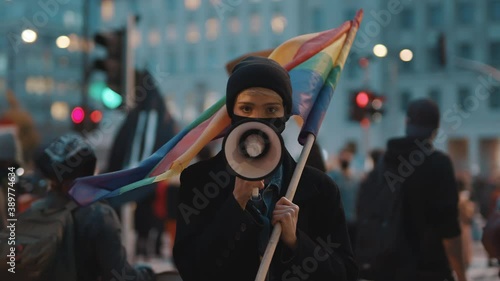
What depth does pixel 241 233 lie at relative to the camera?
289 cm

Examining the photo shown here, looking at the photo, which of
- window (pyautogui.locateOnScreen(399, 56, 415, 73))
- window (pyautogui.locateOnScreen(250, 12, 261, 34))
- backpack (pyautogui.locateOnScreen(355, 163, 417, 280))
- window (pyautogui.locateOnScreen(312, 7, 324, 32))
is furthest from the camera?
window (pyautogui.locateOnScreen(250, 12, 261, 34))

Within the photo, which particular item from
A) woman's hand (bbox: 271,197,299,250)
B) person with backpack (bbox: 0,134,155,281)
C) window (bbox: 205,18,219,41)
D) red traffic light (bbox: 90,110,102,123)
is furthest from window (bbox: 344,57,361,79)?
woman's hand (bbox: 271,197,299,250)

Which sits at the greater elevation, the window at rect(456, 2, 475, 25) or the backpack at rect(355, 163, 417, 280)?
the backpack at rect(355, 163, 417, 280)

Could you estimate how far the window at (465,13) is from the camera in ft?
210

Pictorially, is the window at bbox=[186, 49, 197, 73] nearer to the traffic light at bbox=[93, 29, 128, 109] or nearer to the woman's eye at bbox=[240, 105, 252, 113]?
the traffic light at bbox=[93, 29, 128, 109]

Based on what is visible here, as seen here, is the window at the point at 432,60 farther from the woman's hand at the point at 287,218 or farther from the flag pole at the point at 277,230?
the woman's hand at the point at 287,218

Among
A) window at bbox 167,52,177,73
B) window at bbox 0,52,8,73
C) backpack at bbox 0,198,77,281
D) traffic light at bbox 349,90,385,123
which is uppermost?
backpack at bbox 0,198,77,281

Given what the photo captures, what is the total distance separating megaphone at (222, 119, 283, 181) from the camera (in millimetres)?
2742

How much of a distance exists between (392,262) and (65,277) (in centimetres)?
194

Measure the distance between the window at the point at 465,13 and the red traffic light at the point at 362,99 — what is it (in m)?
47.1

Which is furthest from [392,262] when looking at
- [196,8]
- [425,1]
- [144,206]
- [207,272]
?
[196,8]

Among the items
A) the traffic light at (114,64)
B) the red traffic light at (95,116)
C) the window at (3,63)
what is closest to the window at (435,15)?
the window at (3,63)

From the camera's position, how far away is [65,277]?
393 centimetres

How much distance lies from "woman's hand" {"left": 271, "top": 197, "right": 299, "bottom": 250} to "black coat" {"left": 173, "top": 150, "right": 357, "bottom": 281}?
0.04m
